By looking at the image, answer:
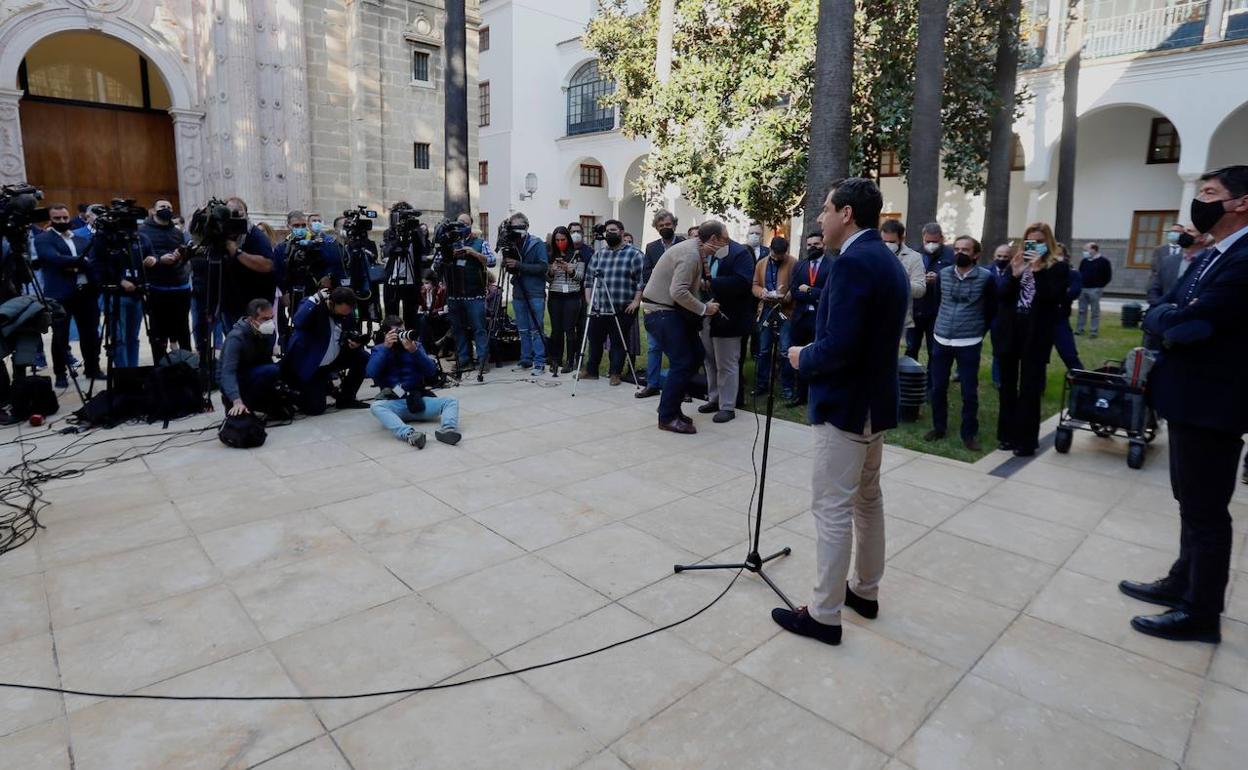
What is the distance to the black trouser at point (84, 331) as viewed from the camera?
7.39m

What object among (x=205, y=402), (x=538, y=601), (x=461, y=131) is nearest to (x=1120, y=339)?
(x=461, y=131)

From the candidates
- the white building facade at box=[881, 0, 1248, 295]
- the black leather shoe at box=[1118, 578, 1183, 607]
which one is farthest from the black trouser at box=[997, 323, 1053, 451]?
the white building facade at box=[881, 0, 1248, 295]

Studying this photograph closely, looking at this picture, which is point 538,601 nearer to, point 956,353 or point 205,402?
point 956,353

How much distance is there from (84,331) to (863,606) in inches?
312

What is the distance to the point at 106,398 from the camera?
642 cm

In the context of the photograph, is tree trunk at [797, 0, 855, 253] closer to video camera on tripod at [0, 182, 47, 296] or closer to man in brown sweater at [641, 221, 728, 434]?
man in brown sweater at [641, 221, 728, 434]

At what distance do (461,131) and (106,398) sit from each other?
6.70 metres

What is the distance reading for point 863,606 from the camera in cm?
342

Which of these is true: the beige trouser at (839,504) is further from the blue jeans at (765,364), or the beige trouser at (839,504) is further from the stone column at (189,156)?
the stone column at (189,156)

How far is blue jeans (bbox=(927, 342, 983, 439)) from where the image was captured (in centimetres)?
618

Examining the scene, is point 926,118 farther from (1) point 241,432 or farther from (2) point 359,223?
(1) point 241,432

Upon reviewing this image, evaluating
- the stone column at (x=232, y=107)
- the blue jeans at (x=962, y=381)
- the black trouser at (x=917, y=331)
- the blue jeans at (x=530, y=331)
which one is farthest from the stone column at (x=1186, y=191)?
the stone column at (x=232, y=107)

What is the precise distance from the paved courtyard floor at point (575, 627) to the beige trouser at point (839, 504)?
0.26 meters

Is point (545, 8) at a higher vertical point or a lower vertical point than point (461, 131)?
higher
